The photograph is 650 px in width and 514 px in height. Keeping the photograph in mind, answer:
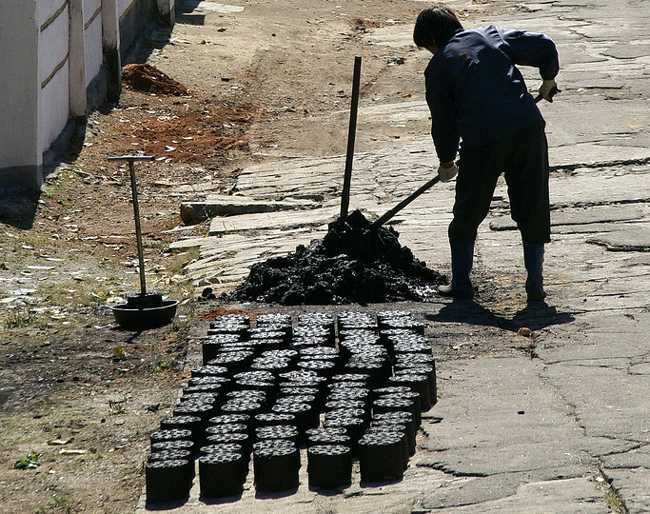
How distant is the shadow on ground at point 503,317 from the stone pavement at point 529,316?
13 millimetres

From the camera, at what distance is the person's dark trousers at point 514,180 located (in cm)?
762

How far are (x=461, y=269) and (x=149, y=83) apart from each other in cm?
918

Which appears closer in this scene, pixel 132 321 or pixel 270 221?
pixel 132 321

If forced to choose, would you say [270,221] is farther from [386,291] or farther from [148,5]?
[148,5]

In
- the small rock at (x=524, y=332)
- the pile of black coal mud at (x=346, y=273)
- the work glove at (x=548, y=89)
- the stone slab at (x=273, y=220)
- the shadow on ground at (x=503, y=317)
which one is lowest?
the stone slab at (x=273, y=220)

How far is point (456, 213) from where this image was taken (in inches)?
311

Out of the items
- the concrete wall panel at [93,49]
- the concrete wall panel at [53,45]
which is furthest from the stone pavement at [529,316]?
the concrete wall panel at [93,49]

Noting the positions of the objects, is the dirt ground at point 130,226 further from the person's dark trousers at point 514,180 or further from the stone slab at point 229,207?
the person's dark trousers at point 514,180

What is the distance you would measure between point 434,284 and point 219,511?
3607 mm

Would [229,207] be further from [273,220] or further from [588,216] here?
[588,216]

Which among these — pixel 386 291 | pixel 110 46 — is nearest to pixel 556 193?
pixel 386 291

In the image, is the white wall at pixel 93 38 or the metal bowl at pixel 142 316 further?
the white wall at pixel 93 38

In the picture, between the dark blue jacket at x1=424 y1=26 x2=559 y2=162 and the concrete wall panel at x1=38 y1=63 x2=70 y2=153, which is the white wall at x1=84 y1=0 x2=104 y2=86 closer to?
the concrete wall panel at x1=38 y1=63 x2=70 y2=153

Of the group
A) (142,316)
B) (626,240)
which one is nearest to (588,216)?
(626,240)
